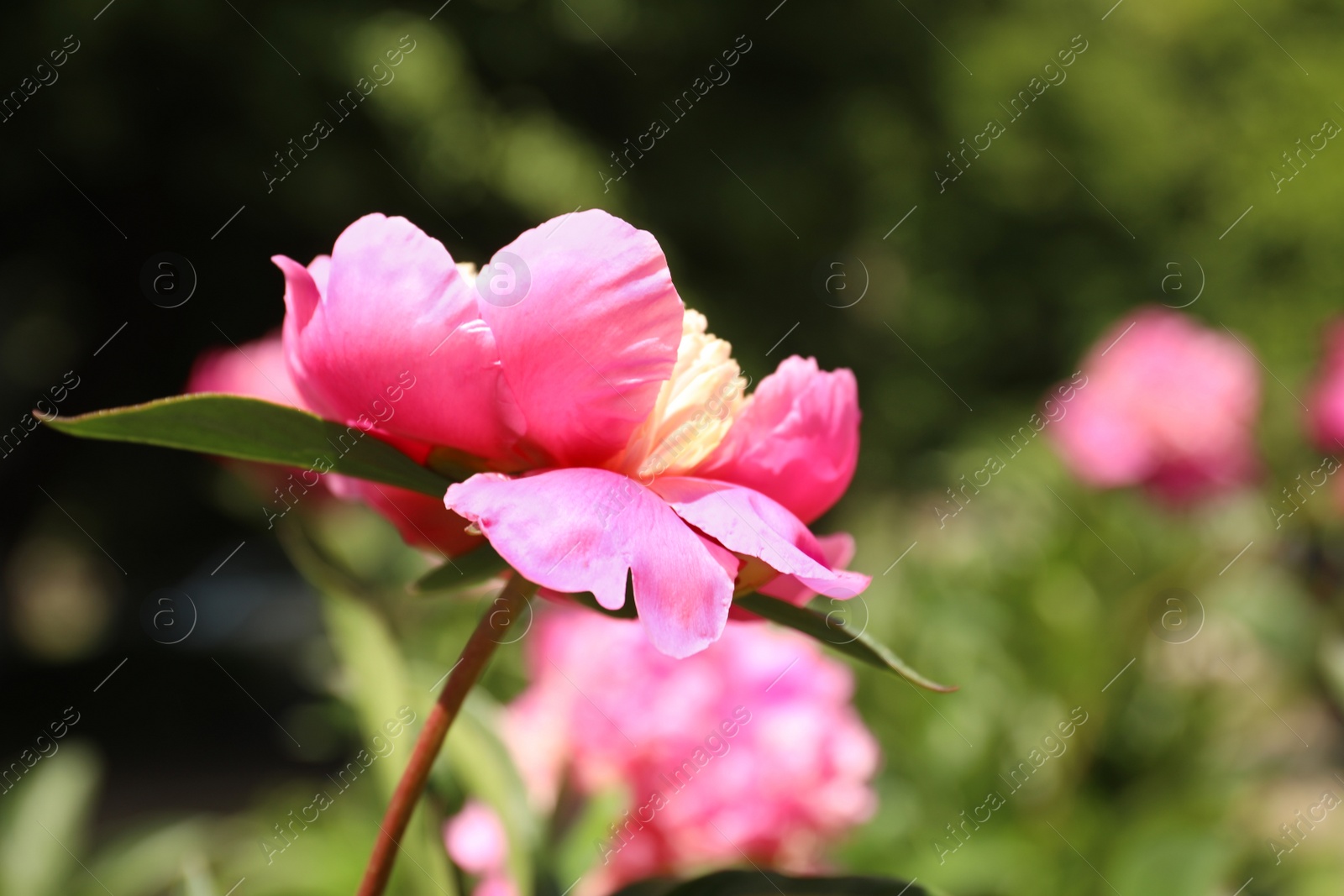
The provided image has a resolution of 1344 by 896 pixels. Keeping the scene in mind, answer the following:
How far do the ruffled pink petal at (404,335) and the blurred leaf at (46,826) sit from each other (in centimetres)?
73

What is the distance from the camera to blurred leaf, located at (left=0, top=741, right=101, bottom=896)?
0.88 meters

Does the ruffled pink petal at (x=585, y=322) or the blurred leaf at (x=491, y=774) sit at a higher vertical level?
the ruffled pink petal at (x=585, y=322)

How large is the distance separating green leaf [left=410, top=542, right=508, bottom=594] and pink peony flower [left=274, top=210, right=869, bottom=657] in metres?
0.04

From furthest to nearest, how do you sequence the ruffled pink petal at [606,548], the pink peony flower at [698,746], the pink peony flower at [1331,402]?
1. the pink peony flower at [1331,402]
2. the pink peony flower at [698,746]
3. the ruffled pink petal at [606,548]

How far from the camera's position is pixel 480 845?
62 centimetres

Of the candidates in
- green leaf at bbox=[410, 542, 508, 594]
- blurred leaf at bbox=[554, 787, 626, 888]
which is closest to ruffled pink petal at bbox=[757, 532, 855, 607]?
green leaf at bbox=[410, 542, 508, 594]

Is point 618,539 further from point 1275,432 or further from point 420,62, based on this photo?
Answer: point 420,62

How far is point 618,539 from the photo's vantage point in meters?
0.36

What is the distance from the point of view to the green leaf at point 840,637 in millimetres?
380

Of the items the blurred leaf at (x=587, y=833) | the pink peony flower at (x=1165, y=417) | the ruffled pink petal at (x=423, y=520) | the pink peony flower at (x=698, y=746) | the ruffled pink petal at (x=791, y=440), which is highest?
the ruffled pink petal at (x=423, y=520)

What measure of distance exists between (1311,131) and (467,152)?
832cm

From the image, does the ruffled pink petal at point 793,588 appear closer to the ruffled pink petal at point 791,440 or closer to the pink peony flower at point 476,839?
the ruffled pink petal at point 791,440

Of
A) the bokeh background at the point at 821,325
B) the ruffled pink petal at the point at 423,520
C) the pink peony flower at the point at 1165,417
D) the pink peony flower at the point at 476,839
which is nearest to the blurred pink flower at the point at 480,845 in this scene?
the pink peony flower at the point at 476,839

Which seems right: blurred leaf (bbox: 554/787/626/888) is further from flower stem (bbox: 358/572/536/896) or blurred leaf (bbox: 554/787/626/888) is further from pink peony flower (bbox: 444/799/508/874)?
flower stem (bbox: 358/572/536/896)
